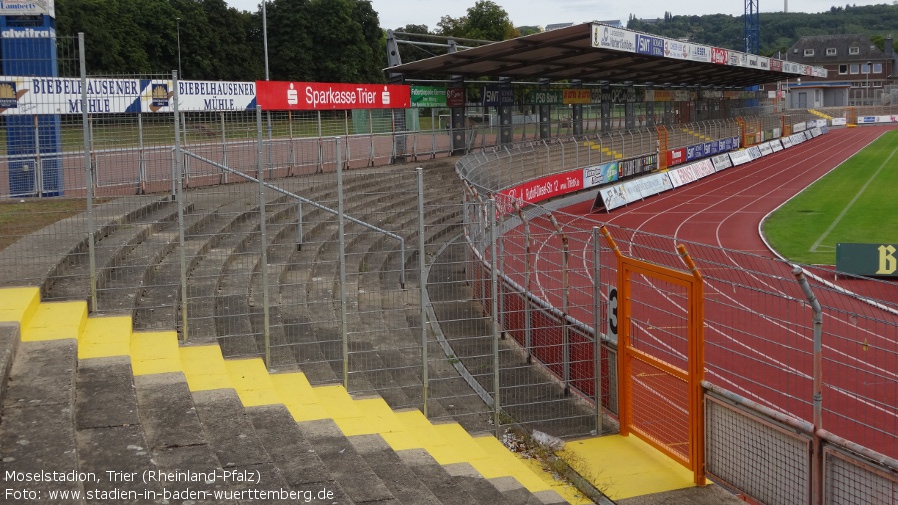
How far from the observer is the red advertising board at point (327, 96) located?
79.7 ft

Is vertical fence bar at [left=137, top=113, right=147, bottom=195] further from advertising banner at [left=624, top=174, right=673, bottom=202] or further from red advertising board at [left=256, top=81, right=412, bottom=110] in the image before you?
advertising banner at [left=624, top=174, right=673, bottom=202]

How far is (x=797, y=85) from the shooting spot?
107 metres

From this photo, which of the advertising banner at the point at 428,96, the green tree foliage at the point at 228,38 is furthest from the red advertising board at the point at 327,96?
the green tree foliage at the point at 228,38

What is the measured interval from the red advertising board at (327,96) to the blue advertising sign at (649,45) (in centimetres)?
789

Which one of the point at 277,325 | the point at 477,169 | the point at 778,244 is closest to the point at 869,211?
the point at 778,244

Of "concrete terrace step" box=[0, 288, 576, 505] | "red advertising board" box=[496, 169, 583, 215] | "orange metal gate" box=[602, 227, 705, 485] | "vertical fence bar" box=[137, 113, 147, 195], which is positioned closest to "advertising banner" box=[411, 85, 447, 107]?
"red advertising board" box=[496, 169, 583, 215]

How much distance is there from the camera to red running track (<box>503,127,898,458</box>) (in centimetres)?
791

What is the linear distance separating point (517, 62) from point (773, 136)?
41.0 metres

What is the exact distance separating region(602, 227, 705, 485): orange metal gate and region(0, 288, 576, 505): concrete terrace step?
1.42m

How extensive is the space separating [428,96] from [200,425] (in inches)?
976

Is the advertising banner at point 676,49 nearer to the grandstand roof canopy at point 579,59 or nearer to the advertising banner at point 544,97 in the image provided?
the grandstand roof canopy at point 579,59

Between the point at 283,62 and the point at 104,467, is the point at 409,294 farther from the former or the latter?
the point at 283,62

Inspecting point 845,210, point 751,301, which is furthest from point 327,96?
point 845,210

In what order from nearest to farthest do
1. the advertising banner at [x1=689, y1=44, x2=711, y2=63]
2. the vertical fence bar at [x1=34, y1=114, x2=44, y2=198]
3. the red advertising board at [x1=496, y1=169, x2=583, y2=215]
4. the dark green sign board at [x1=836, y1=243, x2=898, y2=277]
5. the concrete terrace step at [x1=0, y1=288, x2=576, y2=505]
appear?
the concrete terrace step at [x1=0, y1=288, x2=576, y2=505] → the vertical fence bar at [x1=34, y1=114, x2=44, y2=198] → the dark green sign board at [x1=836, y1=243, x2=898, y2=277] → the red advertising board at [x1=496, y1=169, x2=583, y2=215] → the advertising banner at [x1=689, y1=44, x2=711, y2=63]
